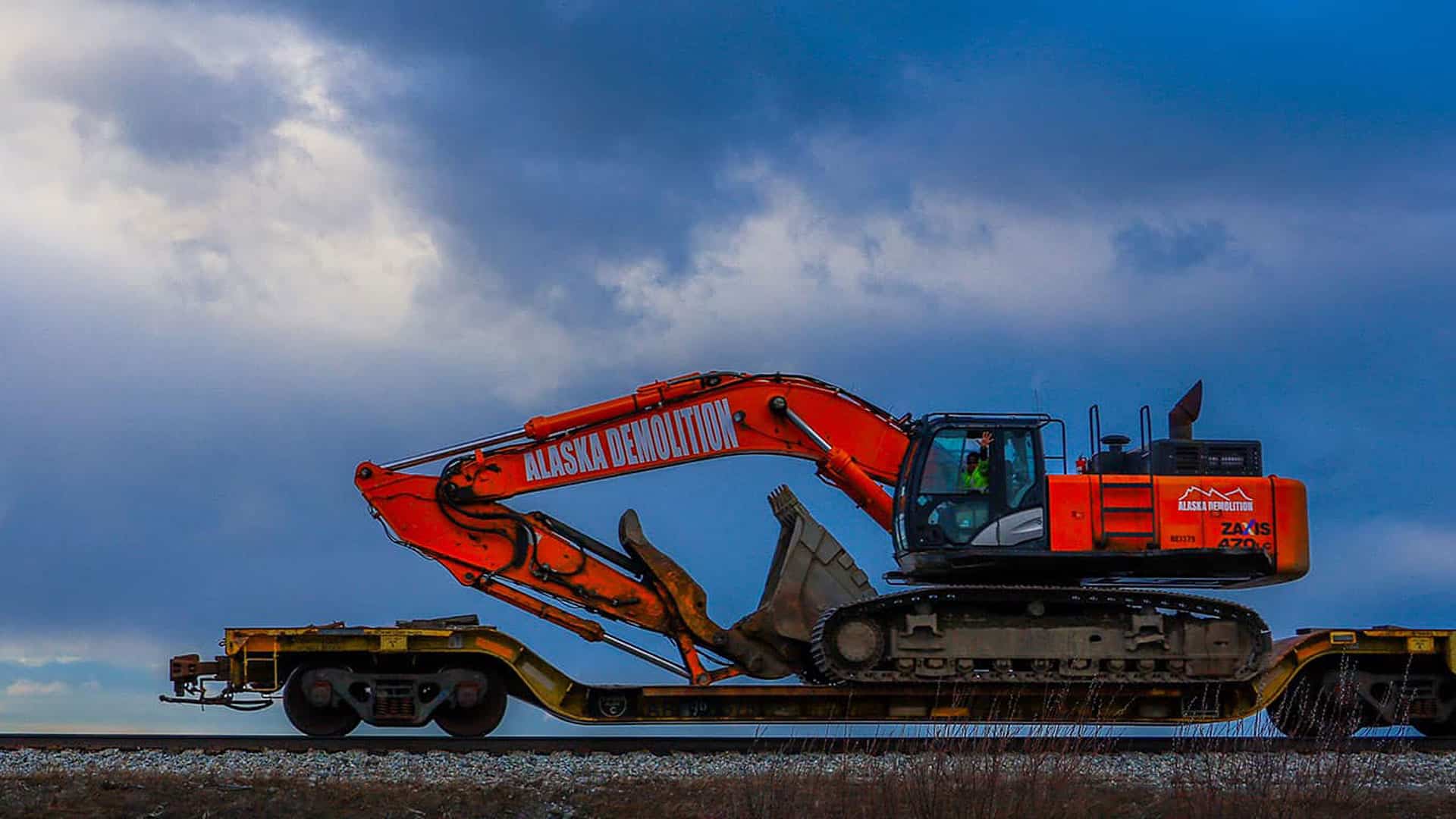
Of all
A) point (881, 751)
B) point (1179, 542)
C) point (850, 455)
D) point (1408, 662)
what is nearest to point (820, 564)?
point (850, 455)

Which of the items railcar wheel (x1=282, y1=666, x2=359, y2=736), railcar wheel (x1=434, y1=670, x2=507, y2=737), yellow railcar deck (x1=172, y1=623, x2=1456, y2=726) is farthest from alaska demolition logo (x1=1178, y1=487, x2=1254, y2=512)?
railcar wheel (x1=282, y1=666, x2=359, y2=736)

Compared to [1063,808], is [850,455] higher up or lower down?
higher up

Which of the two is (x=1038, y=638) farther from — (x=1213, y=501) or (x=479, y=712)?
(x=479, y=712)

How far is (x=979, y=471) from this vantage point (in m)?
17.0

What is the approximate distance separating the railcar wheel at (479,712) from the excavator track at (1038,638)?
3479 millimetres

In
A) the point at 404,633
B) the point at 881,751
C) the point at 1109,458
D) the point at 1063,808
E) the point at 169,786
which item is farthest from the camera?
the point at 1109,458

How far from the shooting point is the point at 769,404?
18.1 m

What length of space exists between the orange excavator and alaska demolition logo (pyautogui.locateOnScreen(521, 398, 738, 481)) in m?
0.02

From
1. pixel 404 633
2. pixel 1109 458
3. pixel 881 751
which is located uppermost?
pixel 1109 458

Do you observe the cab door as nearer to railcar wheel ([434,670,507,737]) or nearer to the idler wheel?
the idler wheel

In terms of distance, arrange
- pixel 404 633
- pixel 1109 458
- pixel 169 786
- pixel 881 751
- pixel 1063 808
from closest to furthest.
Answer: pixel 1063 808, pixel 169 786, pixel 881 751, pixel 404 633, pixel 1109 458

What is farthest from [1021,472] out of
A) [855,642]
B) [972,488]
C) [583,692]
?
[583,692]

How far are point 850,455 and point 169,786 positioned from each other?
28.1 feet

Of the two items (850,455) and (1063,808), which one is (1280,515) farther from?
(1063,808)
